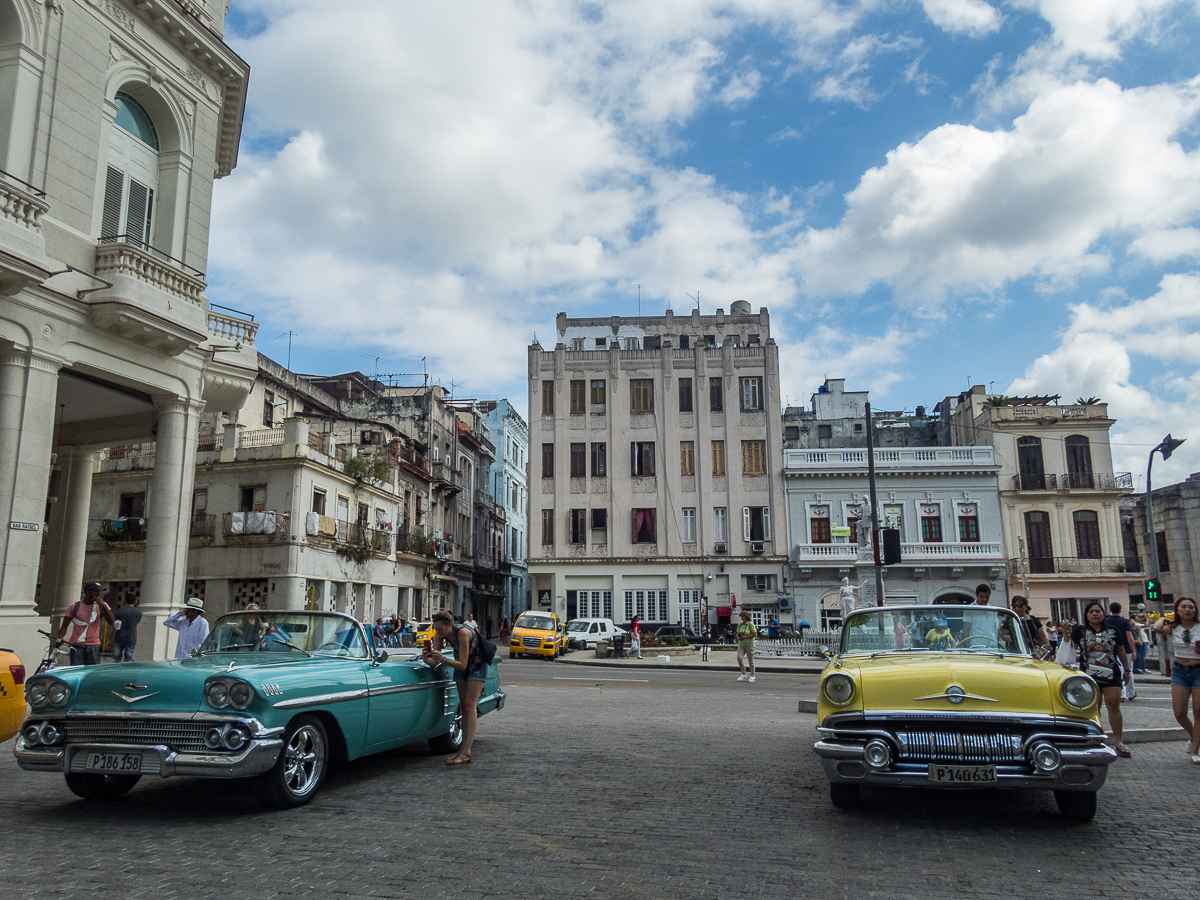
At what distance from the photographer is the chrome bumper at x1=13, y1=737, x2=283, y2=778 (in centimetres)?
555

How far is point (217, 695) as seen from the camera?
19.0 feet

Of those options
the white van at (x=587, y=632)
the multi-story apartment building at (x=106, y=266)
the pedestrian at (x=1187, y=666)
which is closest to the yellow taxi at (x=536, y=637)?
the white van at (x=587, y=632)

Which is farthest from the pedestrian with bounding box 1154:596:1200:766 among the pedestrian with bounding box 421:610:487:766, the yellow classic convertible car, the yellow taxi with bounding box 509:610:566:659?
the yellow taxi with bounding box 509:610:566:659

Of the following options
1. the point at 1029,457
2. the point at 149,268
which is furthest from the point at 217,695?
the point at 1029,457

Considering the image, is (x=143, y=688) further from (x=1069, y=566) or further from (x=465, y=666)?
(x=1069, y=566)

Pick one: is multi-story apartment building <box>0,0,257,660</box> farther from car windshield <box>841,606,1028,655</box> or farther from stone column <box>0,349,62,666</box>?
car windshield <box>841,606,1028,655</box>

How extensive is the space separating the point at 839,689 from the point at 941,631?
169 centimetres

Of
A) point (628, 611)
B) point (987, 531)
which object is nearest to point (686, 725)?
point (628, 611)

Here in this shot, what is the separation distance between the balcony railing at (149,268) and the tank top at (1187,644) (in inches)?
613

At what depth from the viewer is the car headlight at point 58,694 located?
233 inches

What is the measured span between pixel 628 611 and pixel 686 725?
105 feet

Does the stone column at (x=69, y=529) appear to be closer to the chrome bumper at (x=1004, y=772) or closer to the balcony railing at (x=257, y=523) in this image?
the balcony railing at (x=257, y=523)

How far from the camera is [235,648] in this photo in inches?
297

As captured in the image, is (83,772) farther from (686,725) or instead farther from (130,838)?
(686,725)
